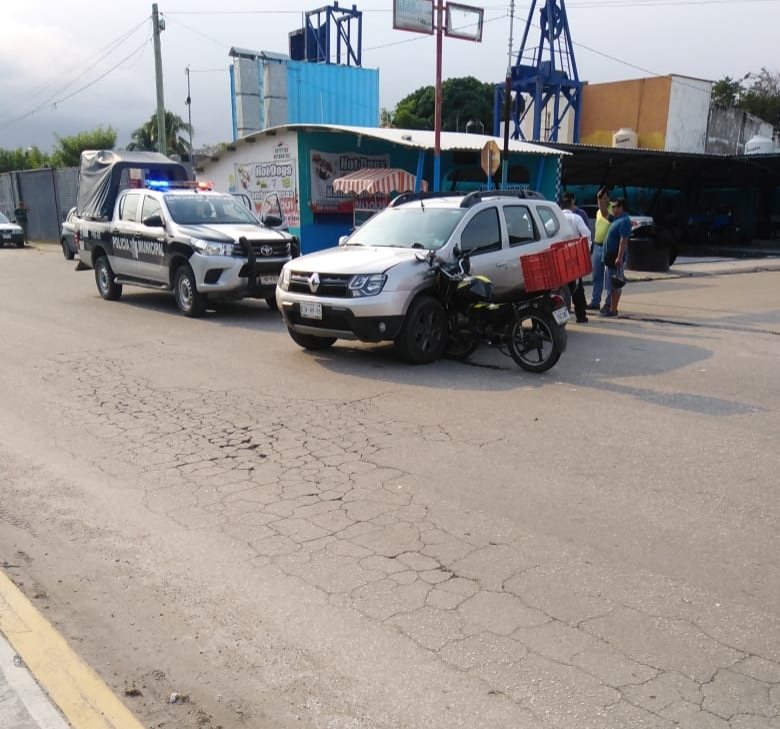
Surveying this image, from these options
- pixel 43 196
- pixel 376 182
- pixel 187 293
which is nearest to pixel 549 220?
pixel 187 293

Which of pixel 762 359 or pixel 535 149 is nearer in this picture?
pixel 762 359

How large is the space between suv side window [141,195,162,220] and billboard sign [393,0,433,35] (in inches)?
199

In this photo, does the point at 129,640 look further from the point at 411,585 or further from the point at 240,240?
the point at 240,240

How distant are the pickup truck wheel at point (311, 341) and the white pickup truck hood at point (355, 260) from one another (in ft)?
2.85

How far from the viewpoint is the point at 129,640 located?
3.28 meters

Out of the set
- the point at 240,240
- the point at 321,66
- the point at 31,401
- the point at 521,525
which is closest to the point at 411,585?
the point at 521,525

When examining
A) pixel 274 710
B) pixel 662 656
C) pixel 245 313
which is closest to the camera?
pixel 274 710

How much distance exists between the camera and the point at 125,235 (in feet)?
41.9

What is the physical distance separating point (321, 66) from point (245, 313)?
818 inches

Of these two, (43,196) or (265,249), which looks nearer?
(265,249)

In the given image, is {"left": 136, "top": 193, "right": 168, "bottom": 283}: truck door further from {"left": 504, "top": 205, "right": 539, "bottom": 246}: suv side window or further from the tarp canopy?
the tarp canopy

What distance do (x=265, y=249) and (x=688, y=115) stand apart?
119 ft

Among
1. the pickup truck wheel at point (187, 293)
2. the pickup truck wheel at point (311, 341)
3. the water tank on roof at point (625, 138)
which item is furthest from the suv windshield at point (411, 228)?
the water tank on roof at point (625, 138)

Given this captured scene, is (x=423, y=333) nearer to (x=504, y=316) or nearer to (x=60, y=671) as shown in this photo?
(x=504, y=316)
